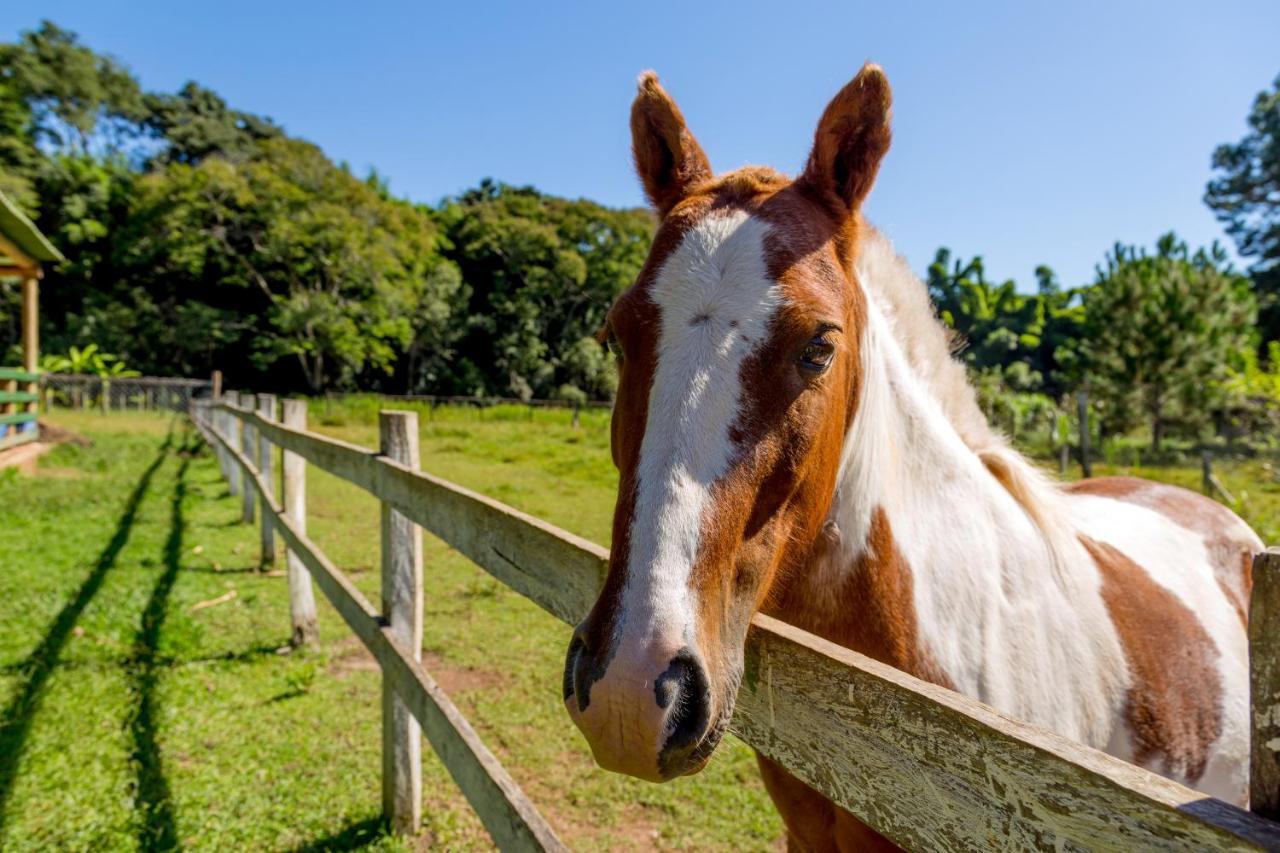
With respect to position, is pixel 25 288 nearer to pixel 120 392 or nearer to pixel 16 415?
pixel 16 415

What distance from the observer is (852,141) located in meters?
1.53

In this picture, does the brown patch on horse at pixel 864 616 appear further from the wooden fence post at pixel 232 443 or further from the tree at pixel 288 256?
the tree at pixel 288 256

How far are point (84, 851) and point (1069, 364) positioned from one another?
110ft

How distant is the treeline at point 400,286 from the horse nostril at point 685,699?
A: 24.0 meters

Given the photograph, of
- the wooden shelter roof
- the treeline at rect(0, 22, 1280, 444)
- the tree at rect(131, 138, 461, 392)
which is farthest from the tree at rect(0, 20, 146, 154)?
the wooden shelter roof

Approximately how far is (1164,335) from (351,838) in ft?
94.8

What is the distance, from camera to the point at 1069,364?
2897cm

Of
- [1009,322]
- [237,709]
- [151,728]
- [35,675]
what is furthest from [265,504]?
[1009,322]

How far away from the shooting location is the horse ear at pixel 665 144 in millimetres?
1652

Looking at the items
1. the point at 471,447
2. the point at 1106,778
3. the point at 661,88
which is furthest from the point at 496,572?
the point at 471,447

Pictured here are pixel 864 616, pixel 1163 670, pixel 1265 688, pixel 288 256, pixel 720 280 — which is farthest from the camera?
pixel 288 256

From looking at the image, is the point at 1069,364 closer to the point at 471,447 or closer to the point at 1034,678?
the point at 471,447

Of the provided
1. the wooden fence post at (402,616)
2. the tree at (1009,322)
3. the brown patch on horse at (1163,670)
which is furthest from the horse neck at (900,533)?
the tree at (1009,322)

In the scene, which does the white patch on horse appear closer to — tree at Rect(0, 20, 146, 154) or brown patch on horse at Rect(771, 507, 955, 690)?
brown patch on horse at Rect(771, 507, 955, 690)
